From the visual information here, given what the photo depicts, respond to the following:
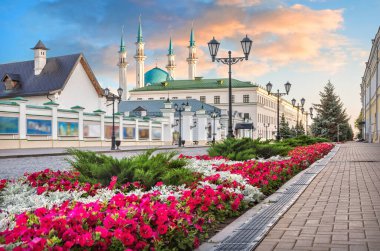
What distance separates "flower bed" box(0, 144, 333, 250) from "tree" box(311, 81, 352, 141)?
228 ft

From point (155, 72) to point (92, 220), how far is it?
129263 mm

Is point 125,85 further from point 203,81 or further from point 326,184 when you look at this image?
point 326,184

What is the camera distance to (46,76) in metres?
59.1

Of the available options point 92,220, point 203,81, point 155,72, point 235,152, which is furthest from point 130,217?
point 155,72

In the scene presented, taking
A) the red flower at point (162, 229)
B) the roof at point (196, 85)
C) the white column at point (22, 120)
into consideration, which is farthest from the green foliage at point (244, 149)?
the roof at point (196, 85)

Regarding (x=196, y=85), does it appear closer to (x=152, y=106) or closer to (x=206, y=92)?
(x=206, y=92)

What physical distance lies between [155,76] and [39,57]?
7253 cm

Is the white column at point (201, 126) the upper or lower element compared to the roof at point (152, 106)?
lower

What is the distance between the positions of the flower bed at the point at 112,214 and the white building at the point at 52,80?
50.1 meters

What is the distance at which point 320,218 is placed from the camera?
23.0ft

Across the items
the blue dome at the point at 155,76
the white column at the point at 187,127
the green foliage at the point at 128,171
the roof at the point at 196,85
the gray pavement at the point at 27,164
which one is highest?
the blue dome at the point at 155,76

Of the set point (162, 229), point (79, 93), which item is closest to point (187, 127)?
point (79, 93)

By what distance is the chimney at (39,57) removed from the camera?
60031 millimetres

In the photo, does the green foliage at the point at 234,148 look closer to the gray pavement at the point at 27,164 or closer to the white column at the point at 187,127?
the gray pavement at the point at 27,164
